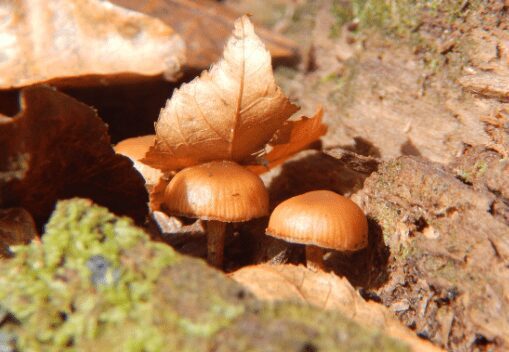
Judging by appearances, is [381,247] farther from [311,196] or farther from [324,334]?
[324,334]

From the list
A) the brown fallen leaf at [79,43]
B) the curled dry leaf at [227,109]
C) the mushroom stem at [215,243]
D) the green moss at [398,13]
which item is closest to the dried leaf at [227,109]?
the curled dry leaf at [227,109]

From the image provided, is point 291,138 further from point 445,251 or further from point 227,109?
point 445,251

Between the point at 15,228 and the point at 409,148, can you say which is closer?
the point at 15,228

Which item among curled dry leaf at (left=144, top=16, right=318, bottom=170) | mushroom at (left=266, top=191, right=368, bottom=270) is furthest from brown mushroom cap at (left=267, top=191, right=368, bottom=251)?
curled dry leaf at (left=144, top=16, right=318, bottom=170)

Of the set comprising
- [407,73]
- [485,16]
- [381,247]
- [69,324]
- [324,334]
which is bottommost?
[381,247]

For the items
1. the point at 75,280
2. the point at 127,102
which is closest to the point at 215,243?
the point at 75,280

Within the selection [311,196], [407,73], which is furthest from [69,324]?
[407,73]

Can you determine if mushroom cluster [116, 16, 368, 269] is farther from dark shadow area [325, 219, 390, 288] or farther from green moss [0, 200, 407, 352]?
green moss [0, 200, 407, 352]
